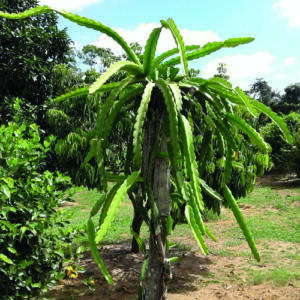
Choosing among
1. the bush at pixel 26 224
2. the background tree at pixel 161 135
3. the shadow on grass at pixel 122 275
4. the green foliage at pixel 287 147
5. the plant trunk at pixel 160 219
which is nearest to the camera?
the background tree at pixel 161 135

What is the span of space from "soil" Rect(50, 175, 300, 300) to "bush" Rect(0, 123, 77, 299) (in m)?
1.20

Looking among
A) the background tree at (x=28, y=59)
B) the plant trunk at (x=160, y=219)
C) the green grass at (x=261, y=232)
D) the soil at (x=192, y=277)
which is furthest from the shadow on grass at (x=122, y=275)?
the background tree at (x=28, y=59)

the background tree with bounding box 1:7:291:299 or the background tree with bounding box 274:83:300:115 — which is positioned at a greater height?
the background tree with bounding box 274:83:300:115

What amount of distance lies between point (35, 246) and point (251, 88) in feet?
187

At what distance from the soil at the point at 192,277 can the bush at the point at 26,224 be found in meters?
1.20

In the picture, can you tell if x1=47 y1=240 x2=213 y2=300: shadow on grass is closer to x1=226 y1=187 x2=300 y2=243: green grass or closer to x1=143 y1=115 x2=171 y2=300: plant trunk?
x1=226 y1=187 x2=300 y2=243: green grass

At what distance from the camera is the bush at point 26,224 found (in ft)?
11.0

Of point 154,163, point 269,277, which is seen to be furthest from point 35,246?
point 269,277

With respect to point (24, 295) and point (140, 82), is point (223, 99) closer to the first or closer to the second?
point (140, 82)

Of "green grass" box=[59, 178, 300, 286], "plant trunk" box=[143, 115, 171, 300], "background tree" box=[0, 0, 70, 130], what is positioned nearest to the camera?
"plant trunk" box=[143, 115, 171, 300]

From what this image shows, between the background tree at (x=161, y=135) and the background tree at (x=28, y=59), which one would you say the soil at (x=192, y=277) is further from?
the background tree at (x=28, y=59)

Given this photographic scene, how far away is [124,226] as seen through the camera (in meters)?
9.37

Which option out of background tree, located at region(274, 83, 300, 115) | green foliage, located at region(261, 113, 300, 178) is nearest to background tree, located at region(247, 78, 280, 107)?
background tree, located at region(274, 83, 300, 115)

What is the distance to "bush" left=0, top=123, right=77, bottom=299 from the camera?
3367mm
